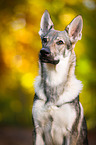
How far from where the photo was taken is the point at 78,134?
10.5 ft

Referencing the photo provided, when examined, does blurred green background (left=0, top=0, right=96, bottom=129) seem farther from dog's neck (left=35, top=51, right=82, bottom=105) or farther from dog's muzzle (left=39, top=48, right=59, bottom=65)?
dog's muzzle (left=39, top=48, right=59, bottom=65)

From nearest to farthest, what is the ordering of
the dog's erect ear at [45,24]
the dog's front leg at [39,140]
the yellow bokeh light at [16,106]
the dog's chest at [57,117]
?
the dog's chest at [57,117] < the dog's front leg at [39,140] < the dog's erect ear at [45,24] < the yellow bokeh light at [16,106]

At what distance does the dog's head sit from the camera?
9.61 ft

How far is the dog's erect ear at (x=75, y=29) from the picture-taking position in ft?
10.7

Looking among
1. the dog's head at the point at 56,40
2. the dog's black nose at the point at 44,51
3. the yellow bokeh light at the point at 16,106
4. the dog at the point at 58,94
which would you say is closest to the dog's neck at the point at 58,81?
the dog at the point at 58,94

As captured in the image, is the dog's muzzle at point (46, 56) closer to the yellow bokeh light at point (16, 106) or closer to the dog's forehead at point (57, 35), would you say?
the dog's forehead at point (57, 35)

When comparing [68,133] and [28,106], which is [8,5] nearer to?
[28,106]

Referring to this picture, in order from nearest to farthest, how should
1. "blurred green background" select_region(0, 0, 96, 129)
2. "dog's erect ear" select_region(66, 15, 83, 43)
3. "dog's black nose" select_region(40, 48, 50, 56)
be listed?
"dog's black nose" select_region(40, 48, 50, 56), "dog's erect ear" select_region(66, 15, 83, 43), "blurred green background" select_region(0, 0, 96, 129)

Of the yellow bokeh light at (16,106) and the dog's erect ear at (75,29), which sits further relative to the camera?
the yellow bokeh light at (16,106)

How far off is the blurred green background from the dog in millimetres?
4252

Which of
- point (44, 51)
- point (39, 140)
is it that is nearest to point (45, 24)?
point (44, 51)

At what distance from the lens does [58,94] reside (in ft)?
10.2

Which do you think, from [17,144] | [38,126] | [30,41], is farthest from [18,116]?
[38,126]

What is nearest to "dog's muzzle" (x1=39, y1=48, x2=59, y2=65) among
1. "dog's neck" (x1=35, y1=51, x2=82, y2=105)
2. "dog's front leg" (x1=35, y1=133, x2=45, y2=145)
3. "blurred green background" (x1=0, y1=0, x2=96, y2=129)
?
"dog's neck" (x1=35, y1=51, x2=82, y2=105)
